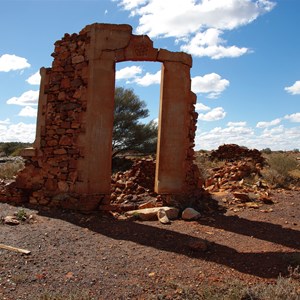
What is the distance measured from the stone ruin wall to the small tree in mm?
10439

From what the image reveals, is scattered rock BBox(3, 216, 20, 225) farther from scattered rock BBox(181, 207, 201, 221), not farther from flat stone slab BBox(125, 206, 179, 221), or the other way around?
scattered rock BBox(181, 207, 201, 221)

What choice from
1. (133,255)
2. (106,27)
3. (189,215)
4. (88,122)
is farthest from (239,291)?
(106,27)

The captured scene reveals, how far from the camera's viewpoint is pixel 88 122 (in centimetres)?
743

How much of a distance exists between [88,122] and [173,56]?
2.48 meters

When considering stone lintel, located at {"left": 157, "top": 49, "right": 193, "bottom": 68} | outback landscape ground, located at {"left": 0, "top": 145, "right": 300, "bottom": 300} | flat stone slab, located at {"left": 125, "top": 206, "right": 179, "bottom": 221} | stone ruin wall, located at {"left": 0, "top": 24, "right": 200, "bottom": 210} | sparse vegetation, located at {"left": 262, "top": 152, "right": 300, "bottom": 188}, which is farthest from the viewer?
sparse vegetation, located at {"left": 262, "top": 152, "right": 300, "bottom": 188}

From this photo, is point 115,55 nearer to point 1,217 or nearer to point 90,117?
point 90,117

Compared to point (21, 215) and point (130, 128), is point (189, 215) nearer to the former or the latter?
point (21, 215)

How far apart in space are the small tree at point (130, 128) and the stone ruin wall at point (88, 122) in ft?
34.2

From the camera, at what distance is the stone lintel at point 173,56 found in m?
8.04

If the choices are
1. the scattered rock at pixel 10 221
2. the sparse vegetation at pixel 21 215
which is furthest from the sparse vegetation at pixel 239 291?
the sparse vegetation at pixel 21 215

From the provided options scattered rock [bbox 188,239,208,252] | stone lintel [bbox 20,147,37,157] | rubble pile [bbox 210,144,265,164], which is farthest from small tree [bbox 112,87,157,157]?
scattered rock [bbox 188,239,208,252]

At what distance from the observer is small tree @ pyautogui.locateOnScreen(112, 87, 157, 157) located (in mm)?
18766

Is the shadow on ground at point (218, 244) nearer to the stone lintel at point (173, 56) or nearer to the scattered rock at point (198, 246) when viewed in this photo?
the scattered rock at point (198, 246)

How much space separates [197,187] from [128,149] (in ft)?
33.5
